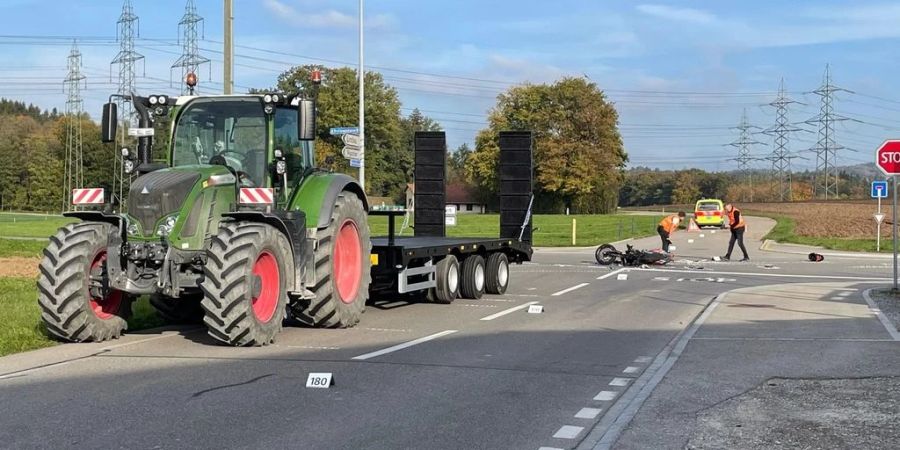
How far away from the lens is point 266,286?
33.7ft

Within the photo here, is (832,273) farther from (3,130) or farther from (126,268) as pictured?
(3,130)

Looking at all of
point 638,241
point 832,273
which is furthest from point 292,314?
point 638,241

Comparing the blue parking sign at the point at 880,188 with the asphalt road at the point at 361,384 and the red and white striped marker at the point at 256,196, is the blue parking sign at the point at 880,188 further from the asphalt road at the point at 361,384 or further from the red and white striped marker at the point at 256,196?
the red and white striped marker at the point at 256,196

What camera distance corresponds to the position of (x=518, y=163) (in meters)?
19.3

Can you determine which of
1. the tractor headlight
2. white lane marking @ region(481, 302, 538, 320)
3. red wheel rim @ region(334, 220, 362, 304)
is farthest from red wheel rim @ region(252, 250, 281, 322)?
white lane marking @ region(481, 302, 538, 320)

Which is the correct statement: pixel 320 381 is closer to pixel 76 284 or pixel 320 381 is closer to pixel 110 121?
pixel 76 284

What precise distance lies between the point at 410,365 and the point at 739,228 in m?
21.8

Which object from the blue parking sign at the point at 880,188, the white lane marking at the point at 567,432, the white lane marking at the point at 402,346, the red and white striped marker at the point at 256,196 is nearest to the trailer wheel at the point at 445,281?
the white lane marking at the point at 402,346

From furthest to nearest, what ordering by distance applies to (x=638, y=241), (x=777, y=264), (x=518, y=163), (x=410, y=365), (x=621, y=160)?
1. (x=621, y=160)
2. (x=638, y=241)
3. (x=777, y=264)
4. (x=518, y=163)
5. (x=410, y=365)

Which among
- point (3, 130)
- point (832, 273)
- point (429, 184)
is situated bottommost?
point (832, 273)

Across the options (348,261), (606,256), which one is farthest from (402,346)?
(606,256)

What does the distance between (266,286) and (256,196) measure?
108 centimetres

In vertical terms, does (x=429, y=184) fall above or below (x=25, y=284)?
above

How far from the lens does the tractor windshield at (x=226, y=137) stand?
11102mm
